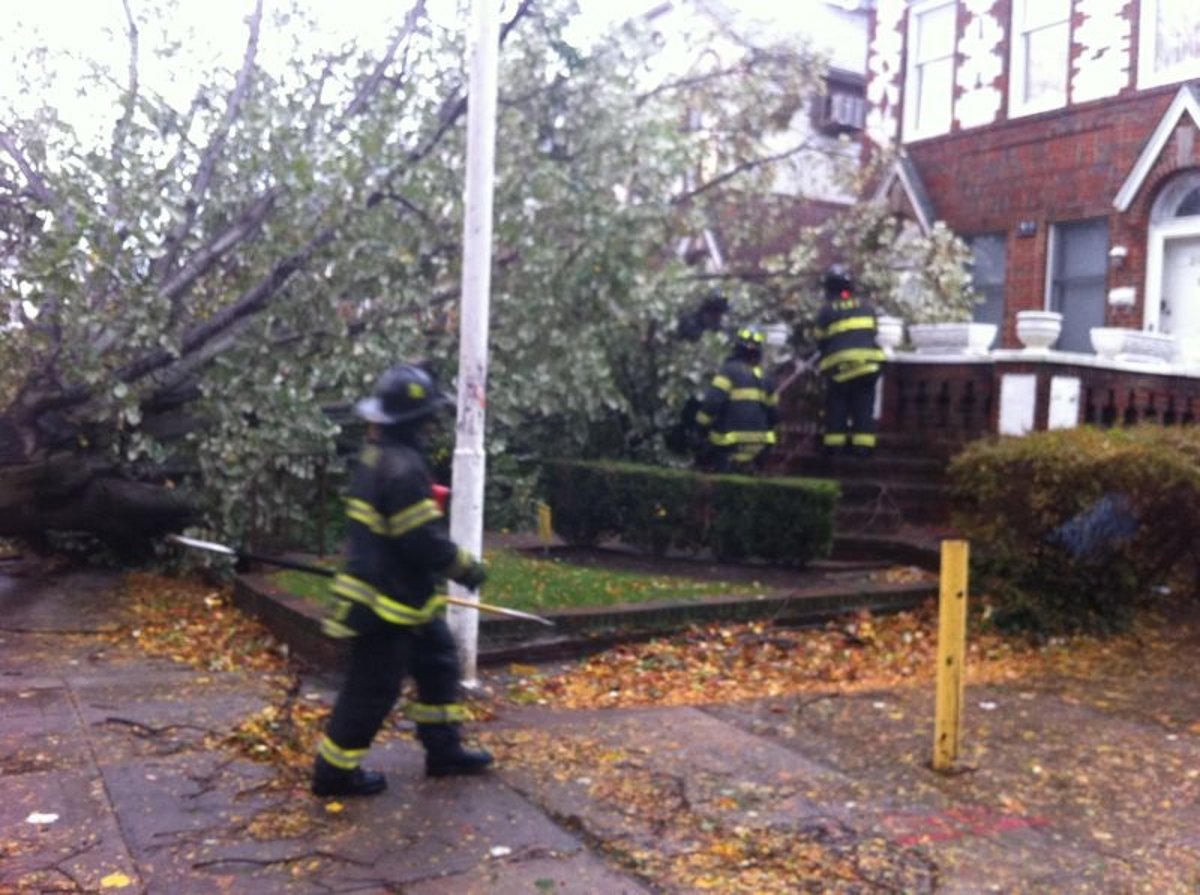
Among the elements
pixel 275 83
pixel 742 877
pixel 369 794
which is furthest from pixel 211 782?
pixel 275 83

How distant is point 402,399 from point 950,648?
2.51 m

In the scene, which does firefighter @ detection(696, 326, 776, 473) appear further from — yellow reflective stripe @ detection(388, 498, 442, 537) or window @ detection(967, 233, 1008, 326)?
yellow reflective stripe @ detection(388, 498, 442, 537)

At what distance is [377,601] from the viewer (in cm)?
526

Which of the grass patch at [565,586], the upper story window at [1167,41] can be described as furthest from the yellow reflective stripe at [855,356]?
the upper story window at [1167,41]

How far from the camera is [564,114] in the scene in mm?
10977

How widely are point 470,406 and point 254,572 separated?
11.8ft

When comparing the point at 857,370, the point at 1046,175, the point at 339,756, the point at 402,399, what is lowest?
the point at 339,756

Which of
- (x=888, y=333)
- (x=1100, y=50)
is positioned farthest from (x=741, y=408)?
(x=1100, y=50)

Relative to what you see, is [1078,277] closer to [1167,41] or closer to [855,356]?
[1167,41]

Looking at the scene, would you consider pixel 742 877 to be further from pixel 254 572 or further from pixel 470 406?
pixel 254 572

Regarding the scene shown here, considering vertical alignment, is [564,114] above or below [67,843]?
above

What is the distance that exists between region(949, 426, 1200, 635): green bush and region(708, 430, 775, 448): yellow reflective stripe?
2.28m

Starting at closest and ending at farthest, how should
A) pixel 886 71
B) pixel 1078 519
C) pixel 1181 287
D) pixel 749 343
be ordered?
1. pixel 1078 519
2. pixel 749 343
3. pixel 1181 287
4. pixel 886 71

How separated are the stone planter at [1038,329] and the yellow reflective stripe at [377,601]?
721 centimetres
